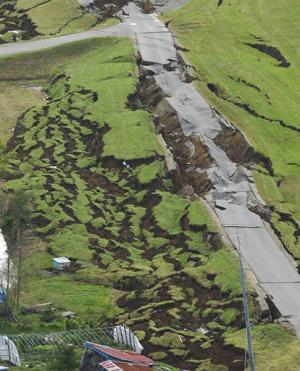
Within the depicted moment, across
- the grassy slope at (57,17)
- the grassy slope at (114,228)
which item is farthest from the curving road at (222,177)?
the grassy slope at (57,17)

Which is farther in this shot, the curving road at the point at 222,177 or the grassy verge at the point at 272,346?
the curving road at the point at 222,177

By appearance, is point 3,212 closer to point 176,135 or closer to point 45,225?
point 45,225

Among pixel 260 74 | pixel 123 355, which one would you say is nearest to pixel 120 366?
pixel 123 355

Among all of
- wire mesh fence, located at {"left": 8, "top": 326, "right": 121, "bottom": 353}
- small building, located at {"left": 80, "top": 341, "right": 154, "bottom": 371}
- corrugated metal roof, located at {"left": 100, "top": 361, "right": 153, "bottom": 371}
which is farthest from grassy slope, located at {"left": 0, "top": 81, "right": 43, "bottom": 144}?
corrugated metal roof, located at {"left": 100, "top": 361, "right": 153, "bottom": 371}

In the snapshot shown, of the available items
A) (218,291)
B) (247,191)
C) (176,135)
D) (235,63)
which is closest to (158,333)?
(218,291)

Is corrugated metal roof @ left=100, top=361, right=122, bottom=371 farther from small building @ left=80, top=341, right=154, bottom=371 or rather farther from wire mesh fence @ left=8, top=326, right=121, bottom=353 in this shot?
wire mesh fence @ left=8, top=326, right=121, bottom=353

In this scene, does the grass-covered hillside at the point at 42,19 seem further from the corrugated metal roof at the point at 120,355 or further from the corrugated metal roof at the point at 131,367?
the corrugated metal roof at the point at 131,367

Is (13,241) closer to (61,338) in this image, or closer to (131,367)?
(61,338)
